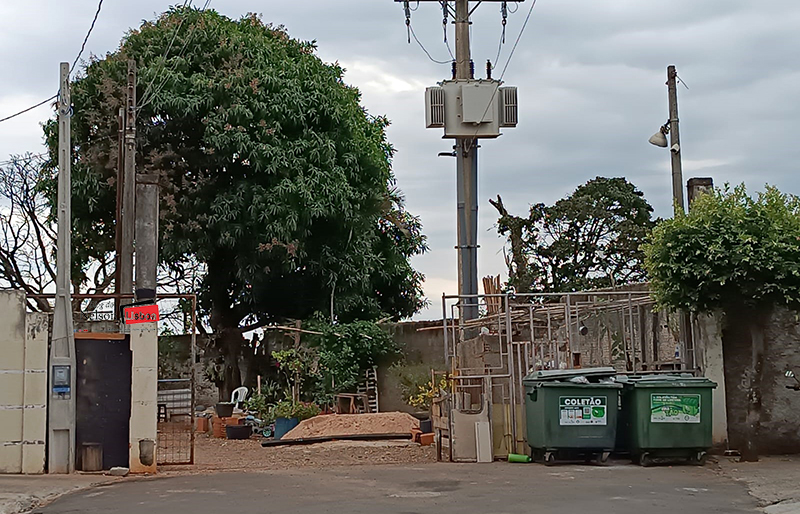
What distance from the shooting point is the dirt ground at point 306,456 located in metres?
14.8

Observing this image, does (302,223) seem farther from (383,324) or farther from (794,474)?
(794,474)

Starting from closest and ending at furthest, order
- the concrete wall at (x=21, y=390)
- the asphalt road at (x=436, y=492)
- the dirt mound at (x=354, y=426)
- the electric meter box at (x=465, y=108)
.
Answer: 1. the asphalt road at (x=436, y=492)
2. the concrete wall at (x=21, y=390)
3. the dirt mound at (x=354, y=426)
4. the electric meter box at (x=465, y=108)

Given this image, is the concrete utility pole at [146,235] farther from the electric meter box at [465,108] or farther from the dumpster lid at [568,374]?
the electric meter box at [465,108]

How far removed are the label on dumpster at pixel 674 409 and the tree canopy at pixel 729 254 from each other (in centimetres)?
125

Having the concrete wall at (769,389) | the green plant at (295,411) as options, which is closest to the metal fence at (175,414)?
the green plant at (295,411)

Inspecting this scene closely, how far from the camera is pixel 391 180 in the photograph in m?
30.6

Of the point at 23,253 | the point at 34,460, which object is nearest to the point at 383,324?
the point at 23,253

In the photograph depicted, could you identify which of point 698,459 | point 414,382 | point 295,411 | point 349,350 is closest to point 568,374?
point 698,459

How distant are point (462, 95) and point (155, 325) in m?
11.1

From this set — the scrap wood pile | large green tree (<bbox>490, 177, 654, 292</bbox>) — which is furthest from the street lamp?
large green tree (<bbox>490, 177, 654, 292</bbox>)

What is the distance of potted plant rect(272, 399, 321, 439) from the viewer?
20547 millimetres

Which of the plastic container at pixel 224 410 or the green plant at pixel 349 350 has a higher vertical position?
the green plant at pixel 349 350

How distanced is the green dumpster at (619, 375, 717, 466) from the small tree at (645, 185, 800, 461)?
0.77m

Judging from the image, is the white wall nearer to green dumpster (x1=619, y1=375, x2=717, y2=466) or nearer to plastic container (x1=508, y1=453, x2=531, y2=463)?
plastic container (x1=508, y1=453, x2=531, y2=463)
